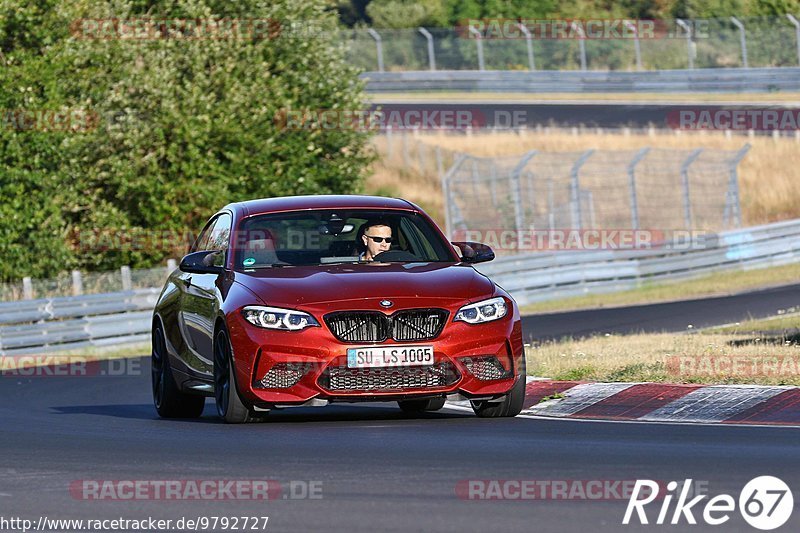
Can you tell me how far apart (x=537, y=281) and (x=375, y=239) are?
64.1 feet

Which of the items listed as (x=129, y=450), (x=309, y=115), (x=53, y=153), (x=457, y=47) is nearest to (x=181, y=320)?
(x=129, y=450)

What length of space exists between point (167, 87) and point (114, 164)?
6.42 feet

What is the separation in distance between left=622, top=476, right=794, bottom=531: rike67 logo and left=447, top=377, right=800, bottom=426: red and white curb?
9.95 ft

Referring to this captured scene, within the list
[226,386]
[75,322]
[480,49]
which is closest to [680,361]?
[226,386]

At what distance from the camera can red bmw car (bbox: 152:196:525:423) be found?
34.6 feet

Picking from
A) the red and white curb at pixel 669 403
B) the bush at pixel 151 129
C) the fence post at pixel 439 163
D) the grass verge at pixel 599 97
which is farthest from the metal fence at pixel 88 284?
the grass verge at pixel 599 97

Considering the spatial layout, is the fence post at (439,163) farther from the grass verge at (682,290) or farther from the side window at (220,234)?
the side window at (220,234)

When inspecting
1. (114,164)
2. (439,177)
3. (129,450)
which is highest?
(129,450)

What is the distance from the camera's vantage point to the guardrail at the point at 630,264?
30.9 metres

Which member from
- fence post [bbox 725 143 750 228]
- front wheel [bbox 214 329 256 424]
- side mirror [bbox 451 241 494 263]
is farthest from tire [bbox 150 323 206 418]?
fence post [bbox 725 143 750 228]

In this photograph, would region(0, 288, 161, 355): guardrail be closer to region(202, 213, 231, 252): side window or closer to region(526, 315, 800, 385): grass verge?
region(526, 315, 800, 385): grass verge

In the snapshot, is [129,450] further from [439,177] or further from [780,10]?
[780,10]

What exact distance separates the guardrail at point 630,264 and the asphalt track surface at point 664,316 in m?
2.54

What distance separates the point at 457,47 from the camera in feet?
186
